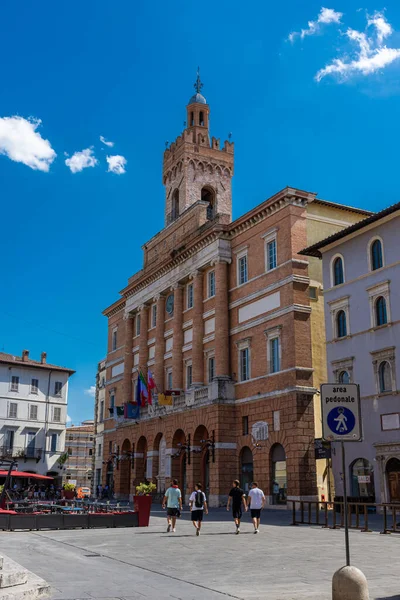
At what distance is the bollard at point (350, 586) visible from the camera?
8.09m

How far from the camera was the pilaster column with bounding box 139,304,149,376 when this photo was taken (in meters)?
51.2

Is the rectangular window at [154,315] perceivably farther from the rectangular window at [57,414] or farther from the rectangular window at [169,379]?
the rectangular window at [57,414]

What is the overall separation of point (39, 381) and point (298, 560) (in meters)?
56.9

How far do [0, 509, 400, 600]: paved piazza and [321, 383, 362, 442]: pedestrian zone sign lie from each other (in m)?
2.30

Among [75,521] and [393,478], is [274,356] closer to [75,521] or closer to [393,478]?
[393,478]

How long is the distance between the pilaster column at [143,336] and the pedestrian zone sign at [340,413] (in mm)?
42395

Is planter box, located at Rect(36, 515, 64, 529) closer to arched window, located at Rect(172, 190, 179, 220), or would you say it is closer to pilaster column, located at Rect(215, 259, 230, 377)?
pilaster column, located at Rect(215, 259, 230, 377)

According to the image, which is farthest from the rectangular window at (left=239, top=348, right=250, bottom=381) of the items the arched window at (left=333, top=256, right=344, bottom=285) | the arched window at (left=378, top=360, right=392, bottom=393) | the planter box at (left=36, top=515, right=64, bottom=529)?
the planter box at (left=36, top=515, right=64, bottom=529)

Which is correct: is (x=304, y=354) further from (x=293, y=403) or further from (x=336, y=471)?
→ (x=336, y=471)

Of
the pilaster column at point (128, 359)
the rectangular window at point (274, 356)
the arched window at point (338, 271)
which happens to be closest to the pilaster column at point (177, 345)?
the pilaster column at point (128, 359)

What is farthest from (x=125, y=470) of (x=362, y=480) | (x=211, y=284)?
(x=362, y=480)

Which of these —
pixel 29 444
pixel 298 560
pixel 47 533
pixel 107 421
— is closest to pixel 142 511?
pixel 47 533

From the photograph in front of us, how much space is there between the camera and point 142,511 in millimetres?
23578

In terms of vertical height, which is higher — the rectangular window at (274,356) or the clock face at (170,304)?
the clock face at (170,304)
